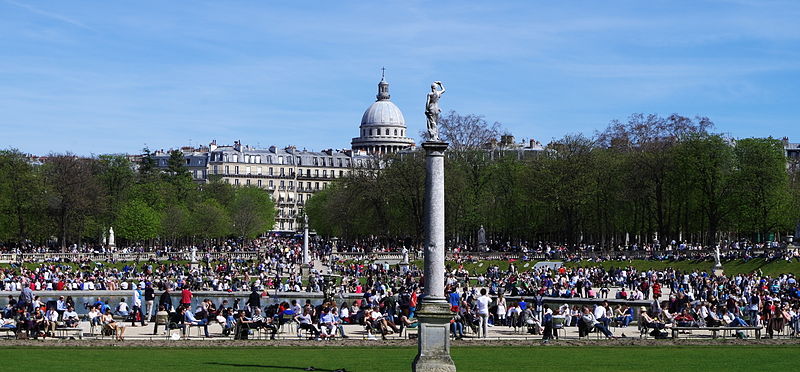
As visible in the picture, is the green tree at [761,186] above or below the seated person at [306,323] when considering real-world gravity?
above

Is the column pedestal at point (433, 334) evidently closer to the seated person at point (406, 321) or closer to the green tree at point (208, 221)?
the seated person at point (406, 321)

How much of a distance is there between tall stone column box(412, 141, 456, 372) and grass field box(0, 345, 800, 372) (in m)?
1.92

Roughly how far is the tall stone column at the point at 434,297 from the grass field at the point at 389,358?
6.30 feet

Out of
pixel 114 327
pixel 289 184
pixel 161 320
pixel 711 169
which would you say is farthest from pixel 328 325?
pixel 289 184

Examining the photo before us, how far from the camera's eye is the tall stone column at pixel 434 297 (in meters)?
23.7

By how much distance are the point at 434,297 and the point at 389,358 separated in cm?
486

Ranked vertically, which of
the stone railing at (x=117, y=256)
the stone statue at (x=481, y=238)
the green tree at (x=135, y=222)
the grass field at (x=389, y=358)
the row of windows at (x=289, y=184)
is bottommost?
the grass field at (x=389, y=358)

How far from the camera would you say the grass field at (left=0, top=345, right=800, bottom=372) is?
2581cm

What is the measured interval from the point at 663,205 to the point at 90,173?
46578 millimetres

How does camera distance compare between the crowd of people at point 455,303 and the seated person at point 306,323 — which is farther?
the crowd of people at point 455,303

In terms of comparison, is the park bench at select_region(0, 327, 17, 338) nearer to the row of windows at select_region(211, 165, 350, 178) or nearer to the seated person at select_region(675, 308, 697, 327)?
the seated person at select_region(675, 308, 697, 327)

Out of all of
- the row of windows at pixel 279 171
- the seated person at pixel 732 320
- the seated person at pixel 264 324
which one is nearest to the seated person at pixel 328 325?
the seated person at pixel 264 324

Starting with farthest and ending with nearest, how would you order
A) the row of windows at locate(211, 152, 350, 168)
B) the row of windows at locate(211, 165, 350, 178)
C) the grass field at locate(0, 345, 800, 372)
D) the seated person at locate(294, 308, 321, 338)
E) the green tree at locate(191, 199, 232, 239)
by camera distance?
the row of windows at locate(211, 152, 350, 168) < the row of windows at locate(211, 165, 350, 178) < the green tree at locate(191, 199, 232, 239) < the seated person at locate(294, 308, 321, 338) < the grass field at locate(0, 345, 800, 372)

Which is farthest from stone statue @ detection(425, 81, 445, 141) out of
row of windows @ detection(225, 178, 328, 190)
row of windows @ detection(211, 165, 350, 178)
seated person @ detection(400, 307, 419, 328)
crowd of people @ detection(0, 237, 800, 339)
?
row of windows @ detection(225, 178, 328, 190)
